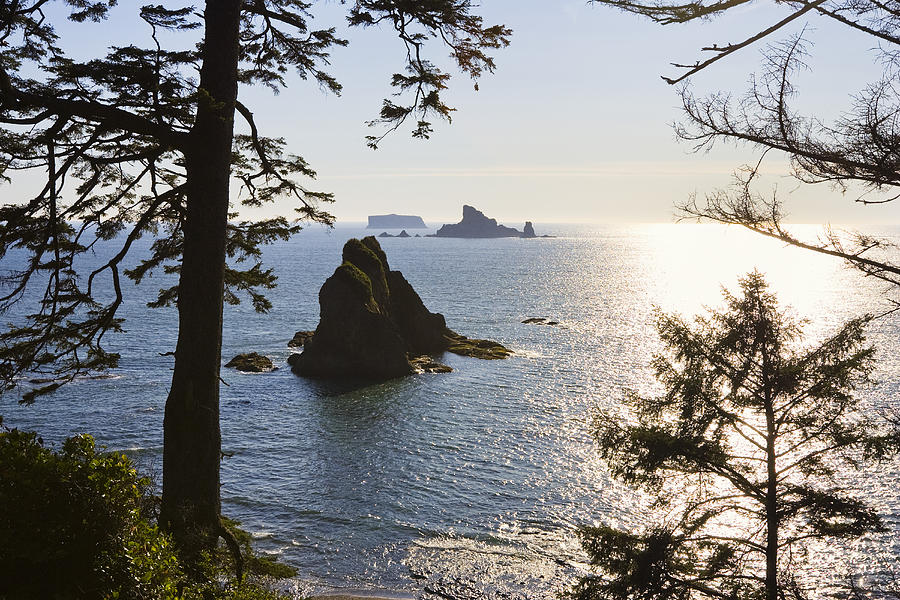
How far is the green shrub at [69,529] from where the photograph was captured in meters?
5.69

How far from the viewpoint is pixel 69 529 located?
230 inches

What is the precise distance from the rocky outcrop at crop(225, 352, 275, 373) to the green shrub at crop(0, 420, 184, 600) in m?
51.5

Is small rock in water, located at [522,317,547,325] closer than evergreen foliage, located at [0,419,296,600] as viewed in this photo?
No

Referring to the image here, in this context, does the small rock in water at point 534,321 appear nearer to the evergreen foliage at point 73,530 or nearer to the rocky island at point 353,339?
the rocky island at point 353,339

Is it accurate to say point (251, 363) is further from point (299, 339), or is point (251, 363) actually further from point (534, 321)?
point (534, 321)

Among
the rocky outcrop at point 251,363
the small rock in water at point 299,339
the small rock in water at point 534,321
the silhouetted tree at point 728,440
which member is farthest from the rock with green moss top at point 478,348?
the silhouetted tree at point 728,440

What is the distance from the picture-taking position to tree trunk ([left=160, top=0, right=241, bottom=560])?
9484 mm

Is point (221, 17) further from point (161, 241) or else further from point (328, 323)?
point (328, 323)

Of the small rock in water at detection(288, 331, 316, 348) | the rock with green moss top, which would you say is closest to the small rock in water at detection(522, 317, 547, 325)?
the rock with green moss top

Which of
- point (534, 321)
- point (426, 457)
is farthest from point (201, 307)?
point (534, 321)

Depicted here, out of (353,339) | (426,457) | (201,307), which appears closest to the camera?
(201,307)

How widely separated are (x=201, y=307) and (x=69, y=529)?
4.26 m

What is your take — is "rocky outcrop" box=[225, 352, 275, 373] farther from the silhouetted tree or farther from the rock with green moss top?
the silhouetted tree

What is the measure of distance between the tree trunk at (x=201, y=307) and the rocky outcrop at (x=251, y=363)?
4803 cm
